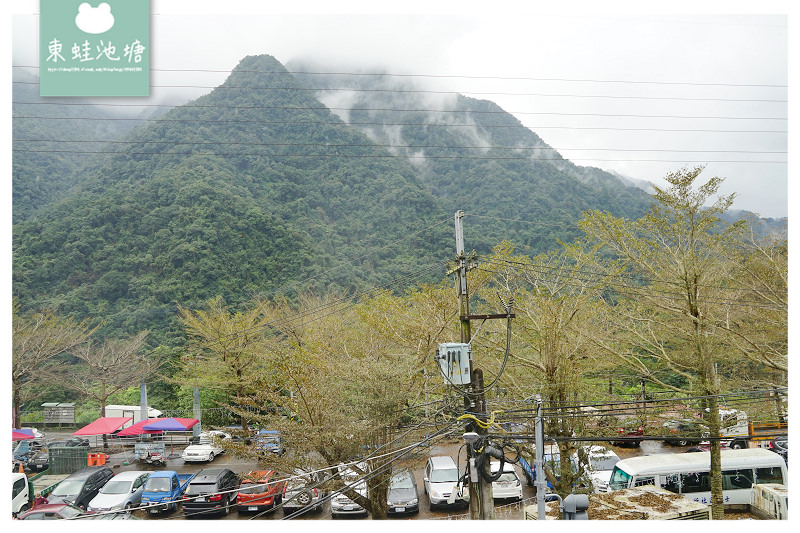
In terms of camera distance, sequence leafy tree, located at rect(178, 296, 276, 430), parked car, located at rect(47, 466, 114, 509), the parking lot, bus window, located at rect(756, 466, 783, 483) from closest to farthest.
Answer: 1. the parking lot
2. parked car, located at rect(47, 466, 114, 509)
3. bus window, located at rect(756, 466, 783, 483)
4. leafy tree, located at rect(178, 296, 276, 430)

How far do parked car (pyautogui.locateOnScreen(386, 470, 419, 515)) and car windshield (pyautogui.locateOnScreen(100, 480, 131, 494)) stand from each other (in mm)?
7227

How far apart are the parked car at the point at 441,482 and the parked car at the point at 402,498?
0.57 meters

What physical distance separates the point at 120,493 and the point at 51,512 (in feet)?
8.33

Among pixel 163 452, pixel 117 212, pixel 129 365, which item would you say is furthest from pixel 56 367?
pixel 117 212

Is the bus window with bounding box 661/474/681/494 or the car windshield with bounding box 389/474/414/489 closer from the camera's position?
the car windshield with bounding box 389/474/414/489

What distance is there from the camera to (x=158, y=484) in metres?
14.0

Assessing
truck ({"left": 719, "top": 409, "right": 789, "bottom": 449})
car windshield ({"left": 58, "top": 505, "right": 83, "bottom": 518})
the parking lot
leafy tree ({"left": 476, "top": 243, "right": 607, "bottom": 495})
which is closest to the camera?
car windshield ({"left": 58, "top": 505, "right": 83, "bottom": 518})

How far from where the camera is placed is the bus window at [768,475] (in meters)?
14.1

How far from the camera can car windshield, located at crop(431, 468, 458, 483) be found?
14.3m

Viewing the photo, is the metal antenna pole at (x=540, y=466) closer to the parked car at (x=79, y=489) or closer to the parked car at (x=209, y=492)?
the parked car at (x=209, y=492)

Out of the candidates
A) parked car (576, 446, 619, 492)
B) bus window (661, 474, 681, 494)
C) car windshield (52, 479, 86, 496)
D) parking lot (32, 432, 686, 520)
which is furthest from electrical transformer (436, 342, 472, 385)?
car windshield (52, 479, 86, 496)

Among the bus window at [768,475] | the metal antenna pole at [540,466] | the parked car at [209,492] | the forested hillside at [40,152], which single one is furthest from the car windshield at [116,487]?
the forested hillside at [40,152]

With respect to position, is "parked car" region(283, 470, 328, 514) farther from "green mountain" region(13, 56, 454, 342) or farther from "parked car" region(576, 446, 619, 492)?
"green mountain" region(13, 56, 454, 342)

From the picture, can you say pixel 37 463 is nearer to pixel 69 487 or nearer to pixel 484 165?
pixel 69 487
